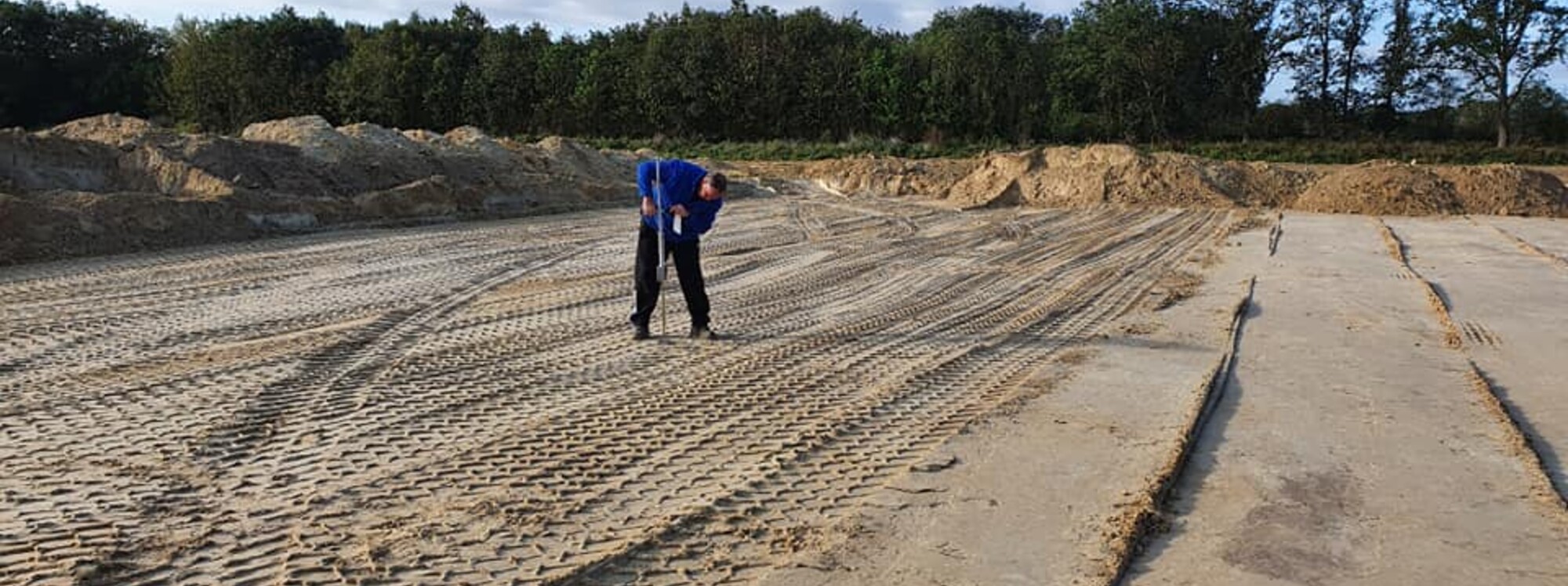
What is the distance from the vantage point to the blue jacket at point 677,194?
7234mm

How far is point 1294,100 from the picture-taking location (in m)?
43.4

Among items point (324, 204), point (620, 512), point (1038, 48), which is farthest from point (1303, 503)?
point (1038, 48)

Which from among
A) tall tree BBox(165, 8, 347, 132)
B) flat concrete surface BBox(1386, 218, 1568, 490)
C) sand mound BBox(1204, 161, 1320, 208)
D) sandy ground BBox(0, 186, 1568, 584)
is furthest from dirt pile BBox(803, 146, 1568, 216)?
tall tree BBox(165, 8, 347, 132)

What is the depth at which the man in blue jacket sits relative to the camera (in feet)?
23.7

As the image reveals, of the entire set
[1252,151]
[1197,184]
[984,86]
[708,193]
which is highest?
[984,86]

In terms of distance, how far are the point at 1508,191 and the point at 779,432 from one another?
2004cm

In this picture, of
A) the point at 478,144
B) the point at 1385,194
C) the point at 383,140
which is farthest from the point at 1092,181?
the point at 383,140

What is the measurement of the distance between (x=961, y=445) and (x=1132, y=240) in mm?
10921

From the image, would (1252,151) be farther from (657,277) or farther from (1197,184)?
(657,277)

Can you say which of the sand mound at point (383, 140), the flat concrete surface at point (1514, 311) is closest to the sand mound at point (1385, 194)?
the flat concrete surface at point (1514, 311)

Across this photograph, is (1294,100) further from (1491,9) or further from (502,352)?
(502,352)

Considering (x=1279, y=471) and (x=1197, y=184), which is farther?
(x=1197, y=184)

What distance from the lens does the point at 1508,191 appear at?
19.7 metres

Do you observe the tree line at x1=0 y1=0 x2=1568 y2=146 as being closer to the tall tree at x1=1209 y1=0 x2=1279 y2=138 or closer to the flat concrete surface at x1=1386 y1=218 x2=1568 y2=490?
the tall tree at x1=1209 y1=0 x2=1279 y2=138
